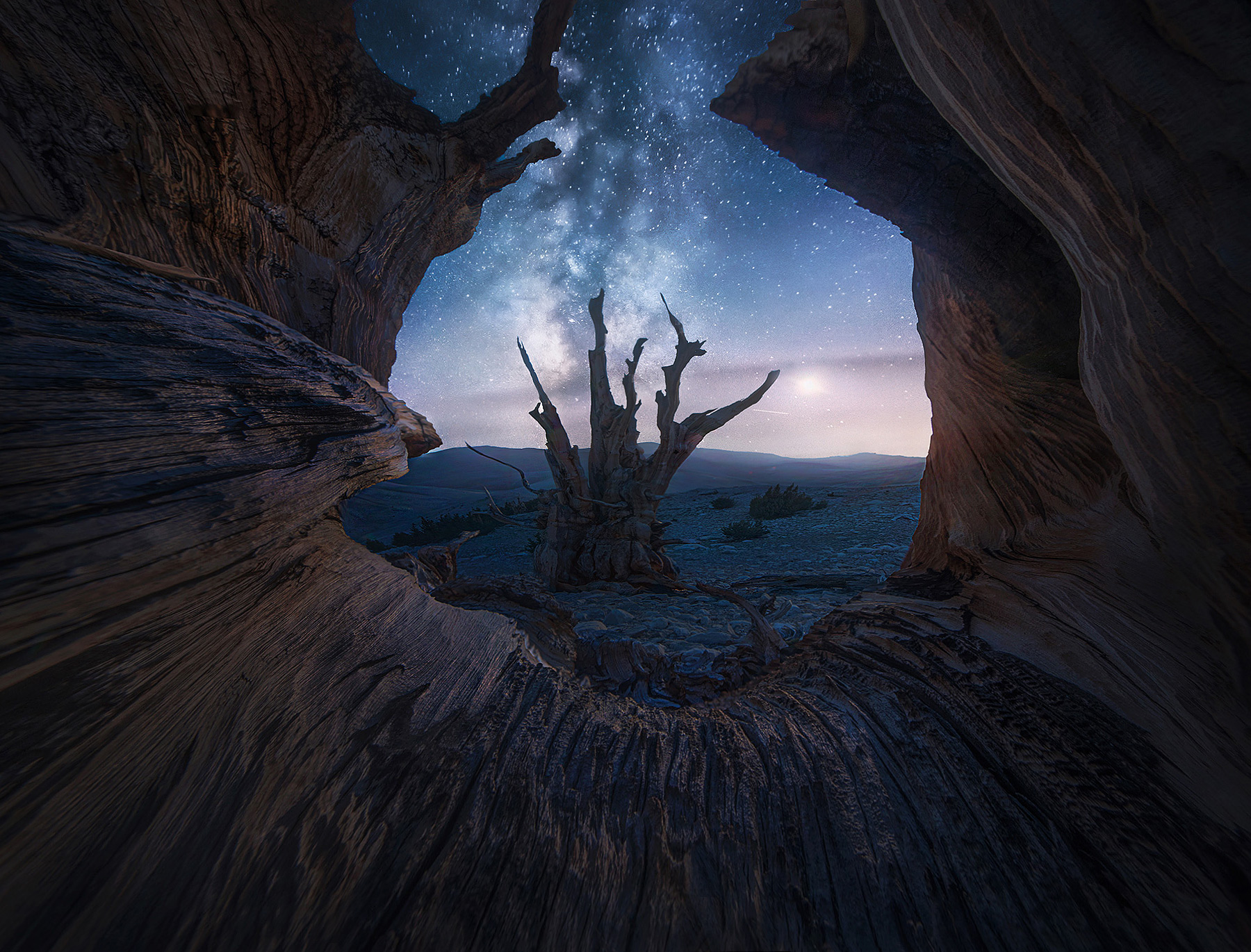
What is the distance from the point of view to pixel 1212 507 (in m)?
0.76

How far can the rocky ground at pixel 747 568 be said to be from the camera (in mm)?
4070

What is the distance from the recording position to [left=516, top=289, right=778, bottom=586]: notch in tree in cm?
654

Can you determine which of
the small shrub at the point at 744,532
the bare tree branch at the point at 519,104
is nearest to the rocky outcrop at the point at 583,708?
the bare tree branch at the point at 519,104

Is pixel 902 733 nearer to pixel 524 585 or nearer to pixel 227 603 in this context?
pixel 227 603

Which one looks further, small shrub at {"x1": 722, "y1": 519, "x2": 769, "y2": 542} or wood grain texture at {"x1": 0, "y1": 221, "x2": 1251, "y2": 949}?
small shrub at {"x1": 722, "y1": 519, "x2": 769, "y2": 542}

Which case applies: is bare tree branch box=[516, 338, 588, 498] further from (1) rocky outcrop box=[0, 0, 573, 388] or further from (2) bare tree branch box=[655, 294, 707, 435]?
(1) rocky outcrop box=[0, 0, 573, 388]

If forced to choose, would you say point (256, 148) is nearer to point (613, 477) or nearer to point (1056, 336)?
point (1056, 336)

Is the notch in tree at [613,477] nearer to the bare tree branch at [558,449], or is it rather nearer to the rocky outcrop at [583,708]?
the bare tree branch at [558,449]

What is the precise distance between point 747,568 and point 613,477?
101 inches

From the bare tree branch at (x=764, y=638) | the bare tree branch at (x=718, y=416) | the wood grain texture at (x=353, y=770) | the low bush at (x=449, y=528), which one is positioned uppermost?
the bare tree branch at (x=718, y=416)

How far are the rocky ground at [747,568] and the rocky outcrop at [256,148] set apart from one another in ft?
8.94

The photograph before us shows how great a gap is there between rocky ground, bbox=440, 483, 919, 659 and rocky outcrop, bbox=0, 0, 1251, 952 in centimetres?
243

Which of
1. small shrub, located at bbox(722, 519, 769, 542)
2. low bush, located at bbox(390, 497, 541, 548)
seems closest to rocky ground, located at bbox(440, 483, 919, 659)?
small shrub, located at bbox(722, 519, 769, 542)

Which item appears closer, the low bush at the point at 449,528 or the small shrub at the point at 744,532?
the small shrub at the point at 744,532
